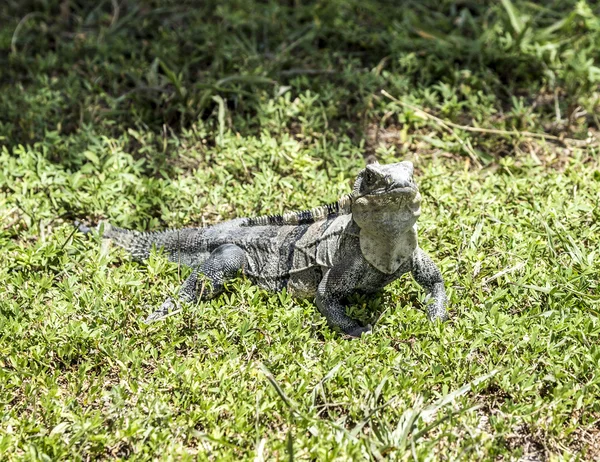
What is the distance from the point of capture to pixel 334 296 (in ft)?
17.1

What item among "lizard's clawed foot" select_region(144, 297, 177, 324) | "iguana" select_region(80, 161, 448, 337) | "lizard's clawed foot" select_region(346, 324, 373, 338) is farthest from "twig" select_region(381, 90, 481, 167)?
"lizard's clawed foot" select_region(144, 297, 177, 324)

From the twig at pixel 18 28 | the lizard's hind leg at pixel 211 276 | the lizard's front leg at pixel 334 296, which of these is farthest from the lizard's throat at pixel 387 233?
the twig at pixel 18 28

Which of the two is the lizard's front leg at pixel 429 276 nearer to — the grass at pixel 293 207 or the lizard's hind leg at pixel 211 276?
the grass at pixel 293 207

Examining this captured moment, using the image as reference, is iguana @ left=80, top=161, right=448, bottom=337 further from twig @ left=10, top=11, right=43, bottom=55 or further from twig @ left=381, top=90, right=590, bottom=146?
twig @ left=10, top=11, right=43, bottom=55

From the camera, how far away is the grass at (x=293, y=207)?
432 cm

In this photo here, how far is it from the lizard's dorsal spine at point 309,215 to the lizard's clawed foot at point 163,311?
94 cm

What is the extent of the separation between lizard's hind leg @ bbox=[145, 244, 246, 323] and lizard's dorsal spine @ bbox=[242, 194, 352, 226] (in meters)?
0.28

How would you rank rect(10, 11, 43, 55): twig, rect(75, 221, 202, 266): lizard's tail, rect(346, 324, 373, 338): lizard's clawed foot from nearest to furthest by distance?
1. rect(346, 324, 373, 338): lizard's clawed foot
2. rect(75, 221, 202, 266): lizard's tail
3. rect(10, 11, 43, 55): twig

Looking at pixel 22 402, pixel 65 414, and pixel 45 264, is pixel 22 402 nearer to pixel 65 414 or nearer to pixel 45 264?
pixel 65 414

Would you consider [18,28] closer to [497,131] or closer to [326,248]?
[497,131]

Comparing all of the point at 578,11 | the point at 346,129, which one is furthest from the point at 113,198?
the point at 578,11

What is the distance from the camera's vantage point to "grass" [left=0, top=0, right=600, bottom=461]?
4324mm

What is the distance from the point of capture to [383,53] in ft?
28.5

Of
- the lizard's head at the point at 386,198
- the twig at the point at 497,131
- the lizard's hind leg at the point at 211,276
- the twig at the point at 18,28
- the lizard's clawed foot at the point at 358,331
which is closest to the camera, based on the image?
the lizard's head at the point at 386,198
